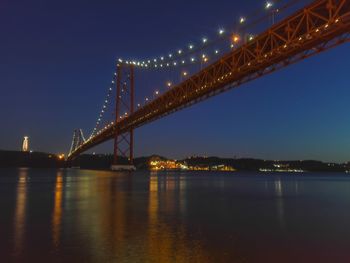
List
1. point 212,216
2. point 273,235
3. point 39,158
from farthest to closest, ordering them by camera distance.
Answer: point 39,158
point 212,216
point 273,235

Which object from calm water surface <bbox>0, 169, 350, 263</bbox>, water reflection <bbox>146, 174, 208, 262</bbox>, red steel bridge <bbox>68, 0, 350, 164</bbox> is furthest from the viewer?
red steel bridge <bbox>68, 0, 350, 164</bbox>

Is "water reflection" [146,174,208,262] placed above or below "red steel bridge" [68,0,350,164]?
below

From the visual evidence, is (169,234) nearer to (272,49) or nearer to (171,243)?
(171,243)

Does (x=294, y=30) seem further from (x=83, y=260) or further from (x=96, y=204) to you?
(x=83, y=260)

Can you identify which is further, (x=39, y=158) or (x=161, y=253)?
(x=39, y=158)

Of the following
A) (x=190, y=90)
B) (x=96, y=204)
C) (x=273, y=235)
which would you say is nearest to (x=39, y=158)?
(x=190, y=90)

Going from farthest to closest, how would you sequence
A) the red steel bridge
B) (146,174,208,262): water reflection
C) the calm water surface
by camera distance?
the red steel bridge < the calm water surface < (146,174,208,262): water reflection

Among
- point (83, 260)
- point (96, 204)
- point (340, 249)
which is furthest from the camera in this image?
point (96, 204)

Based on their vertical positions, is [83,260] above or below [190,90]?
below

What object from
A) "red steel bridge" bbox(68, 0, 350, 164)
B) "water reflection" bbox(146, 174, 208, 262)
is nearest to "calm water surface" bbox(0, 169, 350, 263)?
"water reflection" bbox(146, 174, 208, 262)

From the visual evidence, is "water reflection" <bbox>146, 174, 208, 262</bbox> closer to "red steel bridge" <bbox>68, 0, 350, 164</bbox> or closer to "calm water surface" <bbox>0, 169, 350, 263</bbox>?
"calm water surface" <bbox>0, 169, 350, 263</bbox>

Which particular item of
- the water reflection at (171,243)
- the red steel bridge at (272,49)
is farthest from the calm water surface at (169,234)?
the red steel bridge at (272,49)
